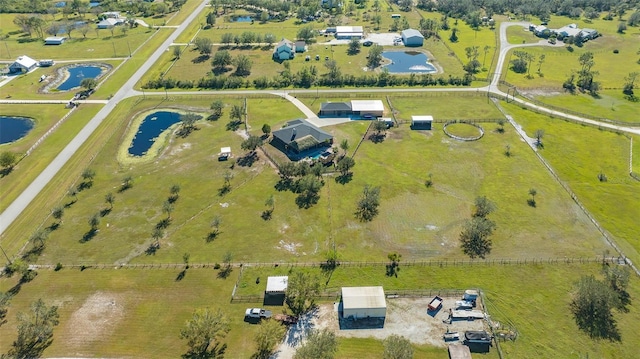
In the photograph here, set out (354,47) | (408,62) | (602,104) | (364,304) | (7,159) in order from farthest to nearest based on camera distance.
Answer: (354,47)
(408,62)
(602,104)
(7,159)
(364,304)

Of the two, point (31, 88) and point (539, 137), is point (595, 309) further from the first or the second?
point (31, 88)

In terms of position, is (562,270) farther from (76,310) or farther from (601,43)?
(601,43)

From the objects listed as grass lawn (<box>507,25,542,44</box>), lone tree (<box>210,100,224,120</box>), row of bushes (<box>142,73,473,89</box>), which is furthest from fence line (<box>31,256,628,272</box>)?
grass lawn (<box>507,25,542,44</box>)

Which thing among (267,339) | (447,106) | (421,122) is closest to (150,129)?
(421,122)

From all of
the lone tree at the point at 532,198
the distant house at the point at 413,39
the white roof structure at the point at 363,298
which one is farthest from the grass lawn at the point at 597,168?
the distant house at the point at 413,39

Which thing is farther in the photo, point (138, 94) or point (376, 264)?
point (138, 94)

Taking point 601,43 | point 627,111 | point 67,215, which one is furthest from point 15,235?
point 601,43
